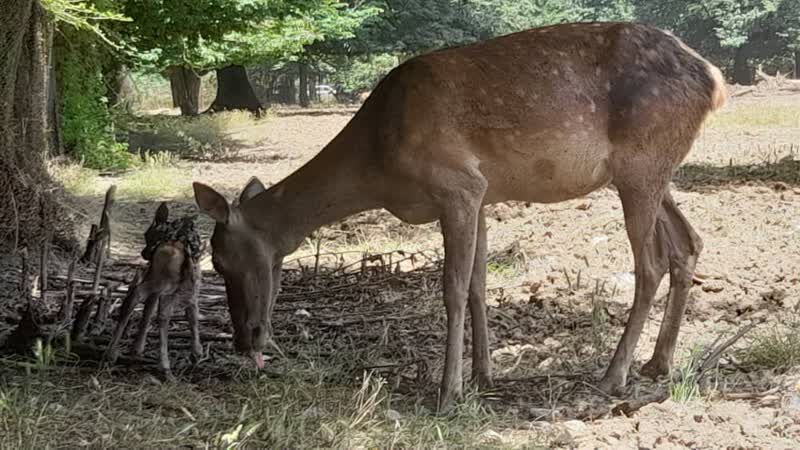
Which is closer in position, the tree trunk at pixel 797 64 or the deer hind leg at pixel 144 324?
the deer hind leg at pixel 144 324

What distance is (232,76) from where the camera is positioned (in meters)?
36.3

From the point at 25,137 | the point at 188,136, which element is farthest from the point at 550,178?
the point at 188,136

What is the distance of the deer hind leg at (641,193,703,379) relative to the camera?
265 inches

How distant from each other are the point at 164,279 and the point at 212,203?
56cm

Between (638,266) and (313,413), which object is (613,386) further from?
(313,413)

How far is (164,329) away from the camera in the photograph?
633 centimetres

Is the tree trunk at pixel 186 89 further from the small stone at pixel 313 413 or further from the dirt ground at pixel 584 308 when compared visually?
the small stone at pixel 313 413

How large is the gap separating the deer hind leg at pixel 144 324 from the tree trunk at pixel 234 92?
2988cm

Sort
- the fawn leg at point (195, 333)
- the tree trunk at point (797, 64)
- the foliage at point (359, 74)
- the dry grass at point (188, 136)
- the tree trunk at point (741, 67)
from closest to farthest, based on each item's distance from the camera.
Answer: the fawn leg at point (195, 333)
the dry grass at point (188, 136)
the tree trunk at point (797, 64)
the tree trunk at point (741, 67)
the foliage at point (359, 74)

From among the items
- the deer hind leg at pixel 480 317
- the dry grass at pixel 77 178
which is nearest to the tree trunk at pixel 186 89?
the dry grass at pixel 77 178

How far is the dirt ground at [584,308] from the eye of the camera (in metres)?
5.71

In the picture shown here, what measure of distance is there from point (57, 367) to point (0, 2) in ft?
10.9

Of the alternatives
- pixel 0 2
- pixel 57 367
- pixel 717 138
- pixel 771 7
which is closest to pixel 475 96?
pixel 57 367

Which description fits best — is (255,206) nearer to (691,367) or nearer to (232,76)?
(691,367)
